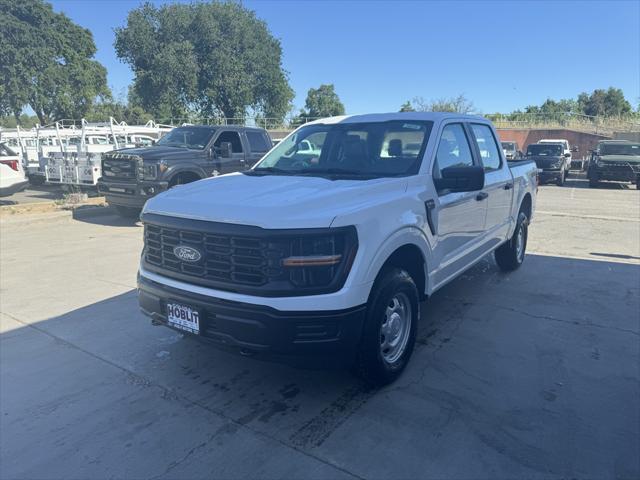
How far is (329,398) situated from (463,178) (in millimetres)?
1980

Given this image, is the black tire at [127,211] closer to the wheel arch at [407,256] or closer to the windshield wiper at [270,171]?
the windshield wiper at [270,171]

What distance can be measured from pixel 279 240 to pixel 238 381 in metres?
1.39

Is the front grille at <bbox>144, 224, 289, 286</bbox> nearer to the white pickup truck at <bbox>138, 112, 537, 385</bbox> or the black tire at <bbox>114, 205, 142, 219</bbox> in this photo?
the white pickup truck at <bbox>138, 112, 537, 385</bbox>

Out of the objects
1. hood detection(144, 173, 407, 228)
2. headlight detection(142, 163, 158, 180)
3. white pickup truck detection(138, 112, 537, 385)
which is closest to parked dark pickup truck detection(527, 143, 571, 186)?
headlight detection(142, 163, 158, 180)

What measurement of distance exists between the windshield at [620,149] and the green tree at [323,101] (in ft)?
156

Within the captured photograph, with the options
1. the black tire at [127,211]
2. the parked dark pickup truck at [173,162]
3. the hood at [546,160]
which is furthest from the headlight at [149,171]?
the hood at [546,160]

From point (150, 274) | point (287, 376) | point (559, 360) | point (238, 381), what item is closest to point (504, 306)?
point (559, 360)

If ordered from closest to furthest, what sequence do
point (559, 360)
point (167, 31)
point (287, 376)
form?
point (287, 376) → point (559, 360) → point (167, 31)

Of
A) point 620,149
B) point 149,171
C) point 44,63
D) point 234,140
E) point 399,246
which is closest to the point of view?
point 399,246

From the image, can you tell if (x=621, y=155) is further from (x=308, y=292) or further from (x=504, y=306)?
(x=308, y=292)

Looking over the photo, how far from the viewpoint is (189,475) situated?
2.75 meters

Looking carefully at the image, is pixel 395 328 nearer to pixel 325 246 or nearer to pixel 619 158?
pixel 325 246

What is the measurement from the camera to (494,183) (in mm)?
5527

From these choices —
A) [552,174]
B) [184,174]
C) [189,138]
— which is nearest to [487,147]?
[184,174]
